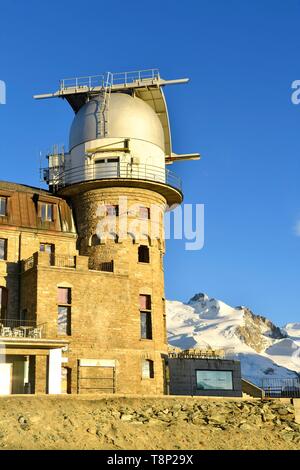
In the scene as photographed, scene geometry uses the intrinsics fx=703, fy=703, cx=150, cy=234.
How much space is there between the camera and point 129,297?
4538 cm

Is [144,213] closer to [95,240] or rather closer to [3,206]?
[95,240]

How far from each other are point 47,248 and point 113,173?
6.80 metres

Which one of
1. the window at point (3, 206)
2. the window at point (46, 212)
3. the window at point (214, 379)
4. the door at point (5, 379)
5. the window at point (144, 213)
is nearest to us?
the door at point (5, 379)

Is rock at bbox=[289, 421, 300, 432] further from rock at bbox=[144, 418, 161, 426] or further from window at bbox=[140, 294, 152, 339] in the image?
window at bbox=[140, 294, 152, 339]

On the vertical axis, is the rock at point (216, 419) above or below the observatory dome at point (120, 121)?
below

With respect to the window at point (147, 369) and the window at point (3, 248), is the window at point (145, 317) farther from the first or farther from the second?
the window at point (3, 248)

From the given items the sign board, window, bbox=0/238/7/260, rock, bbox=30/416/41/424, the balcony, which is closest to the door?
the sign board

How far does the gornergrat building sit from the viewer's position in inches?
1646

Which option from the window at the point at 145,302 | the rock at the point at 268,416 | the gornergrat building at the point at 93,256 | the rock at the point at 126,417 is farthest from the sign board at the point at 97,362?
the rock at the point at 268,416

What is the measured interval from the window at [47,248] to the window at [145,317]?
6684 mm

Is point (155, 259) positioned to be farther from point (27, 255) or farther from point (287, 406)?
point (287, 406)

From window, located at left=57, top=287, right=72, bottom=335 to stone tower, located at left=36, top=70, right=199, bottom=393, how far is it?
944 millimetres

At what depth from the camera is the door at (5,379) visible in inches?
1560

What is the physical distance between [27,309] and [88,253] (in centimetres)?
638
